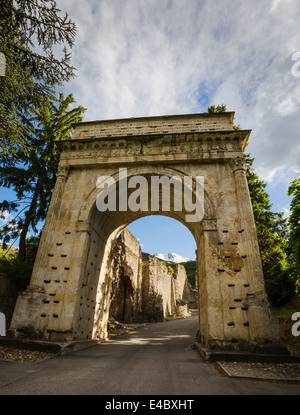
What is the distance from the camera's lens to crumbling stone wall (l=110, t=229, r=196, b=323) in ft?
55.9

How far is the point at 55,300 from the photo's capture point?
7.23 metres

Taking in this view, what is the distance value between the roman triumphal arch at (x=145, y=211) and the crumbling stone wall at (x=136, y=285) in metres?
5.75

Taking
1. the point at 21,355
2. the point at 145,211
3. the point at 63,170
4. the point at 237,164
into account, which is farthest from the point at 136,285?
the point at 237,164

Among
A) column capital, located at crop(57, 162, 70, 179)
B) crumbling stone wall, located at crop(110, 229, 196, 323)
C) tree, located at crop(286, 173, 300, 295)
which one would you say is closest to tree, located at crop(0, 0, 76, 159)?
column capital, located at crop(57, 162, 70, 179)

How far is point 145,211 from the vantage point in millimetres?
11352

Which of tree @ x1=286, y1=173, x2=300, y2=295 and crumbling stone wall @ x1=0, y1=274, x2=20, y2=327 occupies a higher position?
tree @ x1=286, y1=173, x2=300, y2=295

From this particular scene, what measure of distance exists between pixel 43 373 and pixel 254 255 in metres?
6.01

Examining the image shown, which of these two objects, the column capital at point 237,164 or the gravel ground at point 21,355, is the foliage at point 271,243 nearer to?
the column capital at point 237,164

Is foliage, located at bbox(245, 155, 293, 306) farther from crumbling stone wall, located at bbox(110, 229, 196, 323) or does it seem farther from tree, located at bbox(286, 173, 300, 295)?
crumbling stone wall, located at bbox(110, 229, 196, 323)

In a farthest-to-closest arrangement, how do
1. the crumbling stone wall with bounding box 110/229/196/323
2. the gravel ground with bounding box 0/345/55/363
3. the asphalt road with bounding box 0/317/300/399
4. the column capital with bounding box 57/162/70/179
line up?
the crumbling stone wall with bounding box 110/229/196/323 < the column capital with bounding box 57/162/70/179 < the gravel ground with bounding box 0/345/55/363 < the asphalt road with bounding box 0/317/300/399

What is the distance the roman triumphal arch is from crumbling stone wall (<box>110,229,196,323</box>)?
5.75 meters
